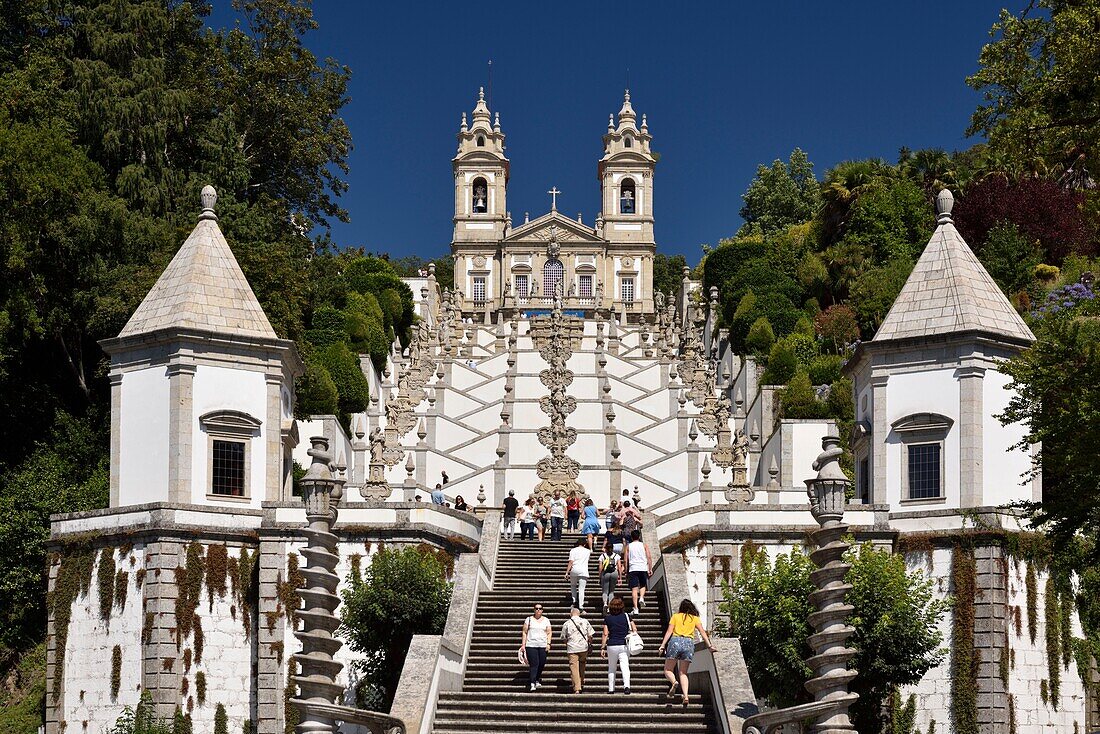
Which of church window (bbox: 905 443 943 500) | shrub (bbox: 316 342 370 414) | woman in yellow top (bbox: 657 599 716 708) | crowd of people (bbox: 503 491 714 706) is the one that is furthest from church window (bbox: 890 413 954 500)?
shrub (bbox: 316 342 370 414)

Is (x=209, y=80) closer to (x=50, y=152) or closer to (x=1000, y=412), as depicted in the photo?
(x=50, y=152)

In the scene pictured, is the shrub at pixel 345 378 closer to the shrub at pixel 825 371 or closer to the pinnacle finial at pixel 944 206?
the shrub at pixel 825 371

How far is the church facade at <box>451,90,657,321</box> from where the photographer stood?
96.4 m

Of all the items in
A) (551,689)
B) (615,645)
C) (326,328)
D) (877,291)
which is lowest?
(551,689)

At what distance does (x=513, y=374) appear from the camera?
6150 centimetres

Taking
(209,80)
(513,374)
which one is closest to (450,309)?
(513,374)

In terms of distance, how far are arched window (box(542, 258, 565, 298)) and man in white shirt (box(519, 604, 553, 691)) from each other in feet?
230

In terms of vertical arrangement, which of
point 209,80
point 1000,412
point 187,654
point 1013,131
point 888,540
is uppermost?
point 209,80

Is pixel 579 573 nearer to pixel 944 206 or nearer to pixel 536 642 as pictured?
pixel 536 642

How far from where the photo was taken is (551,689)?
86.1ft

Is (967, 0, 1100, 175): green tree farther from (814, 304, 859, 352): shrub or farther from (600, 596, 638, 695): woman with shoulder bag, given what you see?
(814, 304, 859, 352): shrub

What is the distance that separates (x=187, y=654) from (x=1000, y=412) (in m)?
16.8

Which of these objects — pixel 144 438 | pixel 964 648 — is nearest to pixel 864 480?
pixel 964 648

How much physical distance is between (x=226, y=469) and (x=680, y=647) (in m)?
14.3
